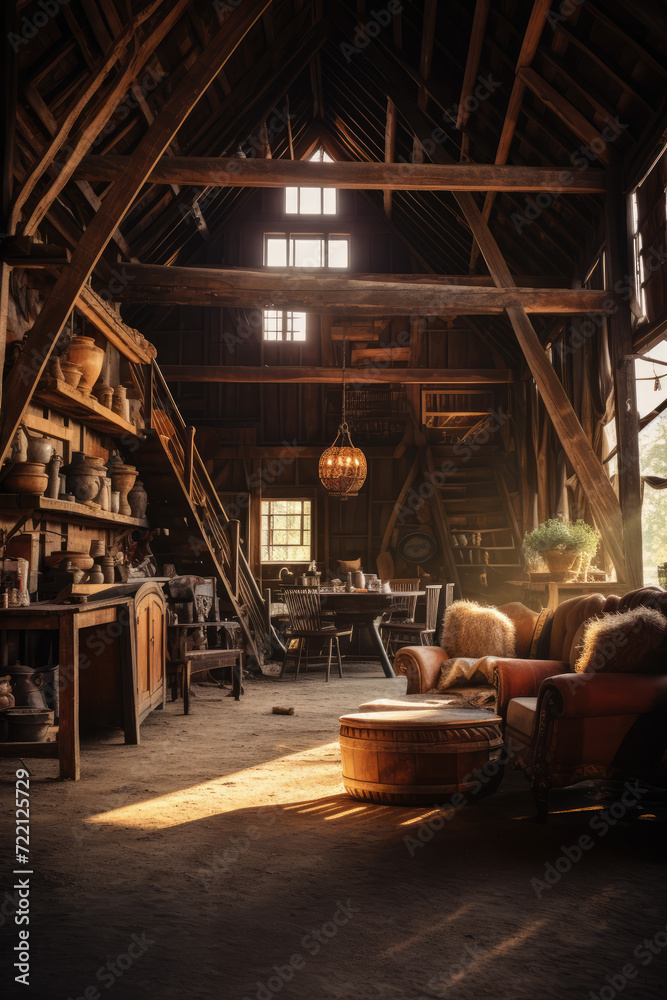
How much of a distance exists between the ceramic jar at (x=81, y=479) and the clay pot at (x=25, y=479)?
105 cm

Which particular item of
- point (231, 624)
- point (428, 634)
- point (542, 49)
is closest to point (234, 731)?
point (231, 624)

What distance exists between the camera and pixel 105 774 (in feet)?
15.1

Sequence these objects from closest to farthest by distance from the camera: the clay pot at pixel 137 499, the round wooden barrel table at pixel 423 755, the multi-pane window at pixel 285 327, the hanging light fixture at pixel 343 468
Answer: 1. the round wooden barrel table at pixel 423 755
2. the clay pot at pixel 137 499
3. the hanging light fixture at pixel 343 468
4. the multi-pane window at pixel 285 327

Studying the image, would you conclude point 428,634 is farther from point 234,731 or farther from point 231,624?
point 234,731

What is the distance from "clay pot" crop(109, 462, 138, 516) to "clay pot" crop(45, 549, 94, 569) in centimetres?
129

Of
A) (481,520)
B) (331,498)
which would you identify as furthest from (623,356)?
(331,498)

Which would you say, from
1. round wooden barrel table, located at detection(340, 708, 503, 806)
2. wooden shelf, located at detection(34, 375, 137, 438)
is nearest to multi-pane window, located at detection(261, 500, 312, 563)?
wooden shelf, located at detection(34, 375, 137, 438)

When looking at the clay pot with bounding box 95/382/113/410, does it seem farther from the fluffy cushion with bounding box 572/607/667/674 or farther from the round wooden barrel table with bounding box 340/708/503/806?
the fluffy cushion with bounding box 572/607/667/674

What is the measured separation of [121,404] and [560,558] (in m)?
4.83

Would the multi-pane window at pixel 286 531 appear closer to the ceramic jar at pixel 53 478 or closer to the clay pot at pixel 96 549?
the clay pot at pixel 96 549

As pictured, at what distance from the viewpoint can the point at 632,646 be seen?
3664 mm

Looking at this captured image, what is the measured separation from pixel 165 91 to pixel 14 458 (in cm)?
469

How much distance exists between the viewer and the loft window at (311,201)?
1457 centimetres

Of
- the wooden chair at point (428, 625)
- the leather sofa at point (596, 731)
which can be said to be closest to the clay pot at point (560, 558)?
the wooden chair at point (428, 625)
